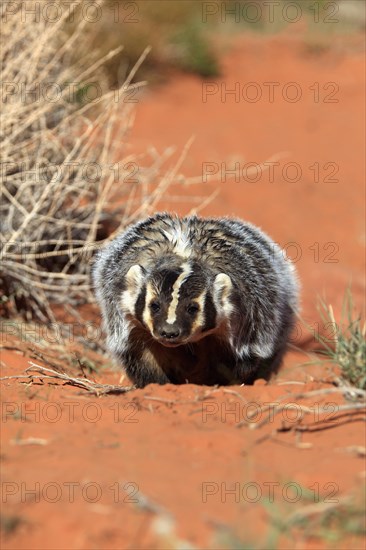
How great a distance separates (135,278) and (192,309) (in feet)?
1.25

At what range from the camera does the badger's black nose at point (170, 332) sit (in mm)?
4168

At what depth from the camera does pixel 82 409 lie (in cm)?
382

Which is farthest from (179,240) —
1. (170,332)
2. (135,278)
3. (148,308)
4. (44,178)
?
(44,178)

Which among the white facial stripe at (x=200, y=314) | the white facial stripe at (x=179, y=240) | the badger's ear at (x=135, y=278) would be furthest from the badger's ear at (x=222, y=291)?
the badger's ear at (x=135, y=278)

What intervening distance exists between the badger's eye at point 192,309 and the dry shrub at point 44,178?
6.13 ft

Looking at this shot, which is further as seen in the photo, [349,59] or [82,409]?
[349,59]

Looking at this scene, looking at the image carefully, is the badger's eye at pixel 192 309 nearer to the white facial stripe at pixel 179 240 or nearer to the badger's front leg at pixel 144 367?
the white facial stripe at pixel 179 240

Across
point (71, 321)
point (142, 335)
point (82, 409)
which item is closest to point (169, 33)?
point (71, 321)

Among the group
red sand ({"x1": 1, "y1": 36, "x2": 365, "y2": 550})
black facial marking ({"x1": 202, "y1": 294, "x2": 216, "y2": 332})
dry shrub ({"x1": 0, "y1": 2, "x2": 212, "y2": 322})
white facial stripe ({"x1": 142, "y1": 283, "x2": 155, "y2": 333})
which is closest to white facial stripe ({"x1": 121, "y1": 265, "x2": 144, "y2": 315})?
white facial stripe ({"x1": 142, "y1": 283, "x2": 155, "y2": 333})

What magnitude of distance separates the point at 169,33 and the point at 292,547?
37.0 ft

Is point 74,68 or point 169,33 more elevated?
point 169,33

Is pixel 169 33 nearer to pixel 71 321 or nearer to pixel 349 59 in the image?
pixel 349 59

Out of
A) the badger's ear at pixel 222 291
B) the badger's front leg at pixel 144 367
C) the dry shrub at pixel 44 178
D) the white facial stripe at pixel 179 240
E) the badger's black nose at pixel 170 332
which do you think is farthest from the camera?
the dry shrub at pixel 44 178

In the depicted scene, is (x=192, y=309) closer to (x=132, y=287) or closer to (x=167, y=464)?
(x=132, y=287)
